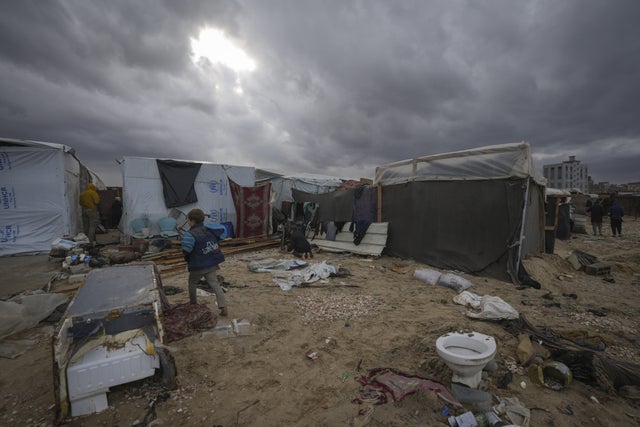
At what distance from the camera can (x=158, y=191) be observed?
9.56 metres

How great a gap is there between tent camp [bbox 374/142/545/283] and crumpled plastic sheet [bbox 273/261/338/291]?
2.68 metres

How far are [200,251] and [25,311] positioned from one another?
240cm

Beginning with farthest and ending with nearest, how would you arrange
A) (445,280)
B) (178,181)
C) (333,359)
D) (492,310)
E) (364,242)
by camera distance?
(178,181)
(364,242)
(445,280)
(492,310)
(333,359)

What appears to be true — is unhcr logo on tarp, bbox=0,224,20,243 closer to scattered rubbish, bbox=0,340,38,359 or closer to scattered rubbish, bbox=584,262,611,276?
scattered rubbish, bbox=0,340,38,359

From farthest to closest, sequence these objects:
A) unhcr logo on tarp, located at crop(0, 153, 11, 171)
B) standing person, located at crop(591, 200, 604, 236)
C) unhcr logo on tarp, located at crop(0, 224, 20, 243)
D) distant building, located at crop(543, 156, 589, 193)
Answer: distant building, located at crop(543, 156, 589, 193) → standing person, located at crop(591, 200, 604, 236) → unhcr logo on tarp, located at crop(0, 224, 20, 243) → unhcr logo on tarp, located at crop(0, 153, 11, 171)

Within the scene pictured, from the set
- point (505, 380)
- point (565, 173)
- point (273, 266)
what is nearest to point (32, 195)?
point (273, 266)

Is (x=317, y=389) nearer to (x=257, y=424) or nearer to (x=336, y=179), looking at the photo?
(x=257, y=424)

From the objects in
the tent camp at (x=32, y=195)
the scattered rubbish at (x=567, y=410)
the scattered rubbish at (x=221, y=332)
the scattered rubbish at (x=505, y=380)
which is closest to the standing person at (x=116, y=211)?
the tent camp at (x=32, y=195)

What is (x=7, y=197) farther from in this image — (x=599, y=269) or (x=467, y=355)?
(x=599, y=269)

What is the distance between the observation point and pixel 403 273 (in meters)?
6.66

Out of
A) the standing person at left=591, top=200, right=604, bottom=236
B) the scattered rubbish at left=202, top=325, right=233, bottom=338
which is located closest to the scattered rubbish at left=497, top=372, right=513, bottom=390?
the scattered rubbish at left=202, top=325, right=233, bottom=338

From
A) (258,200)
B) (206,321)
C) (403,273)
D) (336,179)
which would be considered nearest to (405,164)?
(403,273)

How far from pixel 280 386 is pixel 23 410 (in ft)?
6.80

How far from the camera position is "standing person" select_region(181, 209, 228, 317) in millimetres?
3604
